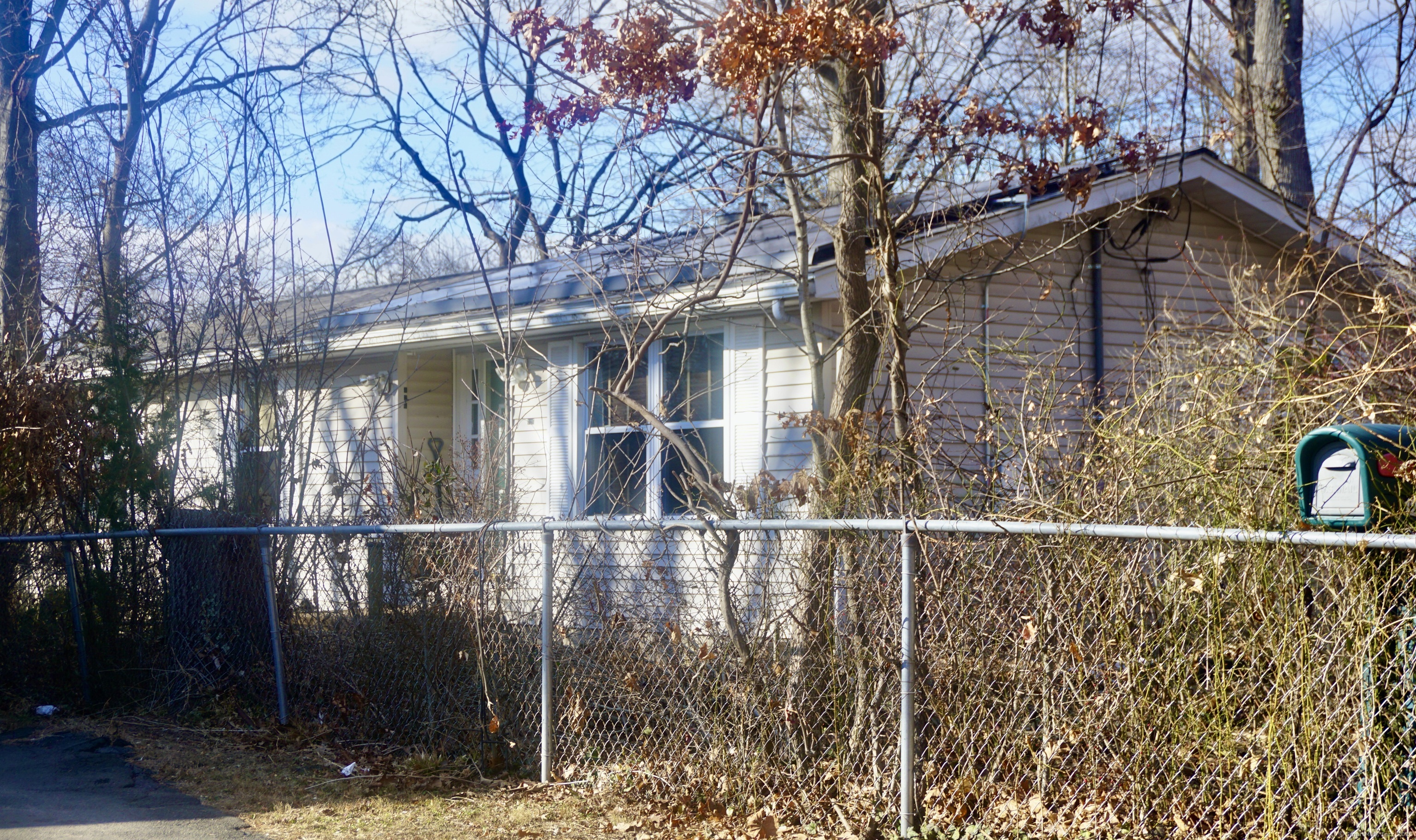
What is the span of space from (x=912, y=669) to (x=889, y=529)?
21.6 inches

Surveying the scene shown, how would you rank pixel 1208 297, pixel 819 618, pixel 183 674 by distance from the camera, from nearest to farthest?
pixel 819 618 < pixel 183 674 < pixel 1208 297

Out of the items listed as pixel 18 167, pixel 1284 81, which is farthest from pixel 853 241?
pixel 1284 81

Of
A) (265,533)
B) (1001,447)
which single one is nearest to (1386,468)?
(1001,447)

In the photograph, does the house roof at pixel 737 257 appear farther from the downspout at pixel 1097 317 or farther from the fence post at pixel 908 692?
the fence post at pixel 908 692

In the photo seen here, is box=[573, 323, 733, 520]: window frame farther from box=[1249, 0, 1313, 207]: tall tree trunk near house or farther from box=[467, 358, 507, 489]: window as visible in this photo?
box=[1249, 0, 1313, 207]: tall tree trunk near house

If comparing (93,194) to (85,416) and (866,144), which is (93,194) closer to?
(85,416)

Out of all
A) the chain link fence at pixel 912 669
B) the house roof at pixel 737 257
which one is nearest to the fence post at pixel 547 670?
the chain link fence at pixel 912 669

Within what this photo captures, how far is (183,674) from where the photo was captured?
26.0 ft

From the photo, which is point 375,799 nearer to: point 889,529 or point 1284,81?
point 889,529

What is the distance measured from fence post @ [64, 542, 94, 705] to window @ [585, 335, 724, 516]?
379 centimetres

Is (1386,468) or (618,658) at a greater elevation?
(1386,468)

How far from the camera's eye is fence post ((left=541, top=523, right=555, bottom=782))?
229 inches

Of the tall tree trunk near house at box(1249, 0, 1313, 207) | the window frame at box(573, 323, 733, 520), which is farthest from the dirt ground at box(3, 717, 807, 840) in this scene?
the tall tree trunk near house at box(1249, 0, 1313, 207)

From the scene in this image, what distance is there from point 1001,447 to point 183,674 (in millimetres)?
5627
